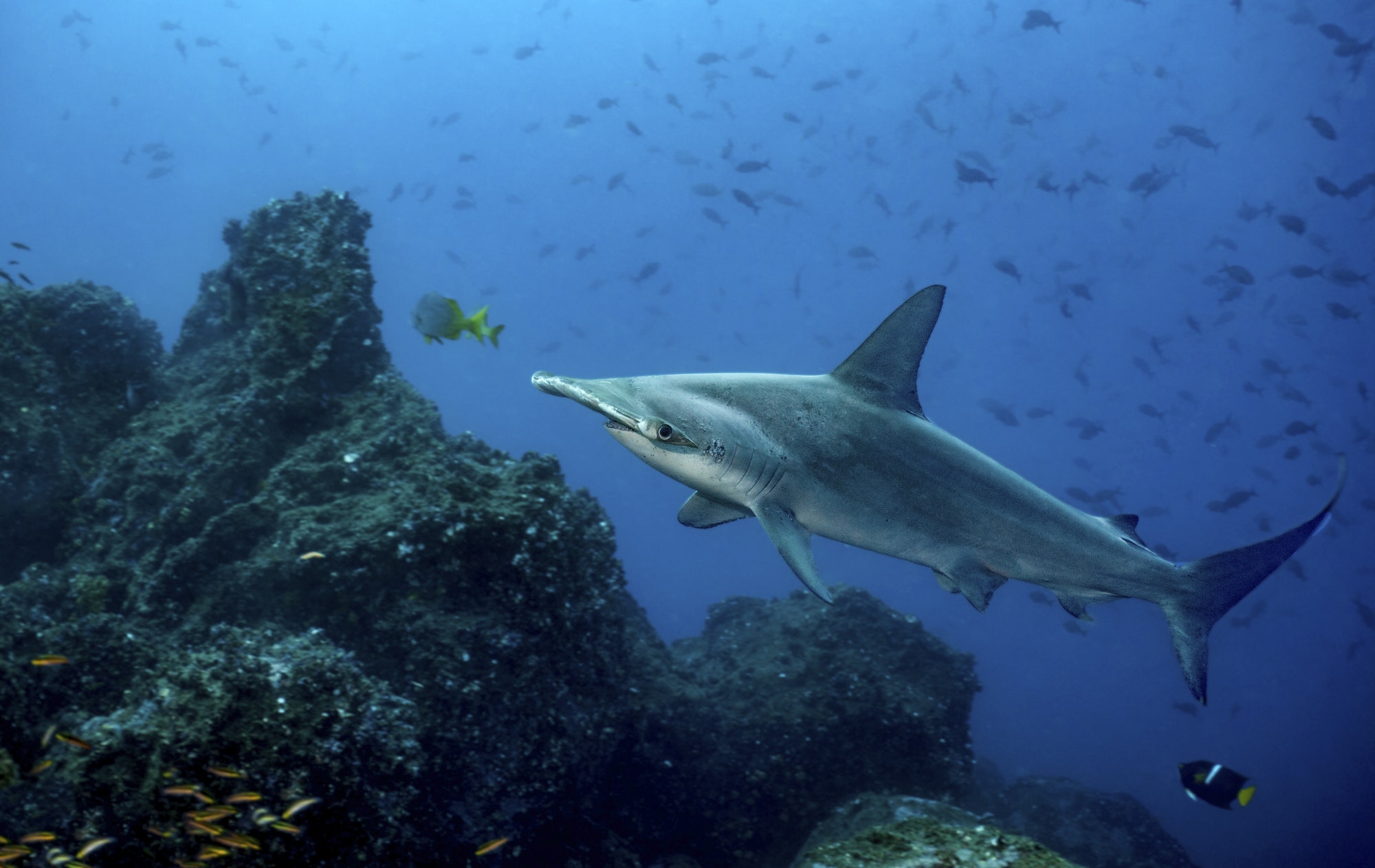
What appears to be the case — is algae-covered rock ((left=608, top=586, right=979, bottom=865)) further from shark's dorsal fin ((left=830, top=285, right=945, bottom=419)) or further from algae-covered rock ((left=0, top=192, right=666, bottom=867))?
shark's dorsal fin ((left=830, top=285, right=945, bottom=419))

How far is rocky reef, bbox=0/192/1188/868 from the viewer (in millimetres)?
3383

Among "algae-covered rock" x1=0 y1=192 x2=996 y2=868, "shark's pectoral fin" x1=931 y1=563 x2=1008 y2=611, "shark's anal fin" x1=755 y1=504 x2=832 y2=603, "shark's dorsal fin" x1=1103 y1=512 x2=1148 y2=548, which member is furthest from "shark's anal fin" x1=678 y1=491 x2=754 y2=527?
"shark's dorsal fin" x1=1103 y1=512 x2=1148 y2=548

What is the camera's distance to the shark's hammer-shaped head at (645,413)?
2.83 m

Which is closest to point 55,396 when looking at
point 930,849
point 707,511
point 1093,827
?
point 707,511

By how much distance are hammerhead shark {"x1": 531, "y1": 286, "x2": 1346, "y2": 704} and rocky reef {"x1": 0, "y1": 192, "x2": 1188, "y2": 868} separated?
2.23 m

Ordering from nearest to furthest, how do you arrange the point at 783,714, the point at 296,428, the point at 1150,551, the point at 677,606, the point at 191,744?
the point at 191,744 < the point at 1150,551 < the point at 296,428 < the point at 783,714 < the point at 677,606

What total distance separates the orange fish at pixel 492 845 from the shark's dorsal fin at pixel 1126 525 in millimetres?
4667

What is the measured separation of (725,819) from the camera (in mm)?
7035

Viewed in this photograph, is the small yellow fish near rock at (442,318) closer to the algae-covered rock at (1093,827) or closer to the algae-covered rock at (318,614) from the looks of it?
the algae-covered rock at (318,614)

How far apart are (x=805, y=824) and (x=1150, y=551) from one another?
5012 mm

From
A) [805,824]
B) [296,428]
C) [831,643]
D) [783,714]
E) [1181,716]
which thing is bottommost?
[1181,716]

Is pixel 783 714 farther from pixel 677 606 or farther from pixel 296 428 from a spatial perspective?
pixel 677 606

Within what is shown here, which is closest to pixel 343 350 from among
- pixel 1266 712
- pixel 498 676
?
pixel 498 676

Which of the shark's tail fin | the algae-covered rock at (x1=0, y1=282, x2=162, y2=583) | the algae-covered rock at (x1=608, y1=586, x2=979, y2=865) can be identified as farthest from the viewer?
the algae-covered rock at (x1=608, y1=586, x2=979, y2=865)
